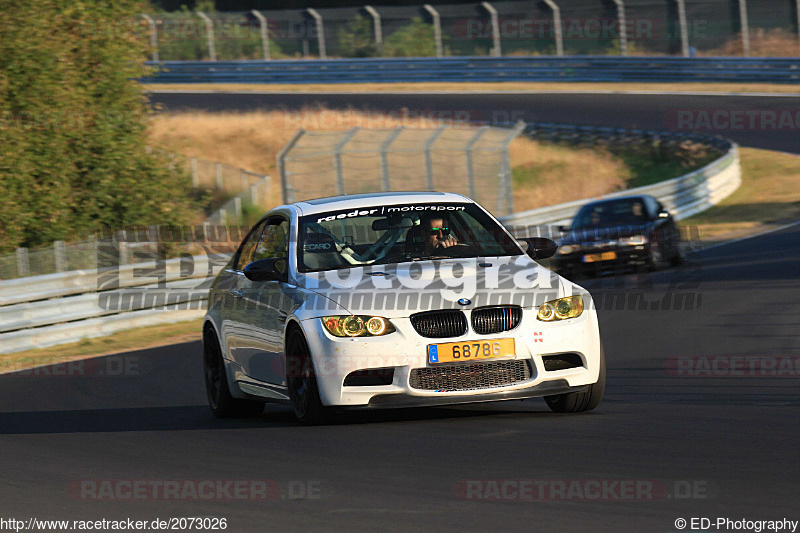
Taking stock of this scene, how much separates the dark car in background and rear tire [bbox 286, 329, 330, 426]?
1274cm

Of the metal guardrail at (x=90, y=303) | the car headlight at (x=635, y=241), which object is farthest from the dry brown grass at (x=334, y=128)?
the car headlight at (x=635, y=241)

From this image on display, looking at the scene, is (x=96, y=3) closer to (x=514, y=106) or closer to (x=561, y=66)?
(x=514, y=106)

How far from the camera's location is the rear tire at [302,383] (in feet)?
26.8

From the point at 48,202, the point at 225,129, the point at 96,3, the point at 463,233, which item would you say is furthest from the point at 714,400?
the point at 225,129

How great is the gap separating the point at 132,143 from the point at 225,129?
14.7 metres

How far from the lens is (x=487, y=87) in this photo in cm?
4347

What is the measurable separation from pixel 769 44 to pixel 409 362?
36.8 metres

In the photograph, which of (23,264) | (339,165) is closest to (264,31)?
(339,165)

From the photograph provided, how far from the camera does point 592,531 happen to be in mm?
5234

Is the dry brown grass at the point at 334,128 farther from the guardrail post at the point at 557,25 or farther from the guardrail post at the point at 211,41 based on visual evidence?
the guardrail post at the point at 211,41

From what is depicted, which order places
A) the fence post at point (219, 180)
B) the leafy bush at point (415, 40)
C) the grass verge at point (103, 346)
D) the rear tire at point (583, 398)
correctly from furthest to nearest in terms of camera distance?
the leafy bush at point (415, 40), the fence post at point (219, 180), the grass verge at point (103, 346), the rear tire at point (583, 398)

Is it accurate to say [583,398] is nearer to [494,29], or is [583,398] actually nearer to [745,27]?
[745,27]

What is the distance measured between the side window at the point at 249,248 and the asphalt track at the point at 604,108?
25892 millimetres

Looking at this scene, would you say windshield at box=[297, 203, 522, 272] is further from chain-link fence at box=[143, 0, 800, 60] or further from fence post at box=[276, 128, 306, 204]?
chain-link fence at box=[143, 0, 800, 60]
